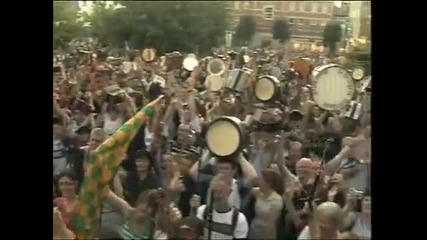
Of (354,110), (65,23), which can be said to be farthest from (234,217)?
(65,23)

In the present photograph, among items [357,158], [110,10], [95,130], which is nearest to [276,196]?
[357,158]

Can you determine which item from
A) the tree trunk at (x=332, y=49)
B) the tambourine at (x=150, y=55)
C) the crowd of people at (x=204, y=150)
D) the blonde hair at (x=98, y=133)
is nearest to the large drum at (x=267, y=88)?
the crowd of people at (x=204, y=150)

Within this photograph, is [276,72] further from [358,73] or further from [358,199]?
[358,199]

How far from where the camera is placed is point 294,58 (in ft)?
4.23

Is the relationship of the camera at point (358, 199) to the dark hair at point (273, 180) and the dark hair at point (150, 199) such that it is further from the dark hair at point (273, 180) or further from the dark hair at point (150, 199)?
the dark hair at point (150, 199)

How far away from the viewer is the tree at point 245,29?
1.31 meters

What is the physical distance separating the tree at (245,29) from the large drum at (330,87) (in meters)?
0.16

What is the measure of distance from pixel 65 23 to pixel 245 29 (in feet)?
1.27

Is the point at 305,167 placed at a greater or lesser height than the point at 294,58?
lesser

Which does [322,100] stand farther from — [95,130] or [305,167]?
[95,130]

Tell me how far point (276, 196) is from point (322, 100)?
23 centimetres

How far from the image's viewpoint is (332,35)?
1285 mm
